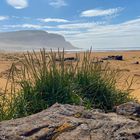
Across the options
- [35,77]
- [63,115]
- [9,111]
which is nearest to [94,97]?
[35,77]

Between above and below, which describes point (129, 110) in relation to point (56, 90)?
below

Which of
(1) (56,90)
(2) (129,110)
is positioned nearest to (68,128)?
(2) (129,110)

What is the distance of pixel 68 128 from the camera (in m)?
4.39

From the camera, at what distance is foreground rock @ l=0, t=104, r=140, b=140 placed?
4.25m

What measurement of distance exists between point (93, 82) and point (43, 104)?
50.8 inches

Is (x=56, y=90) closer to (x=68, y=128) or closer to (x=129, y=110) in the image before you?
(x=129, y=110)

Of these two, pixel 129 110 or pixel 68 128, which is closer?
pixel 68 128

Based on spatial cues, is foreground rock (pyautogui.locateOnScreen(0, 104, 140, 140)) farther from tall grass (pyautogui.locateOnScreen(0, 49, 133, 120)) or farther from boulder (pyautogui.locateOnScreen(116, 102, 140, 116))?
tall grass (pyautogui.locateOnScreen(0, 49, 133, 120))

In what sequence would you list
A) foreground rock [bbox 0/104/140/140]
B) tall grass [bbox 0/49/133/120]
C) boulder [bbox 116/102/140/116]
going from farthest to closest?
tall grass [bbox 0/49/133/120], boulder [bbox 116/102/140/116], foreground rock [bbox 0/104/140/140]

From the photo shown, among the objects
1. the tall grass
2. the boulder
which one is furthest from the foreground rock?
the tall grass

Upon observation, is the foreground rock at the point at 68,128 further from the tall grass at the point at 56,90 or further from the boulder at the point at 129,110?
the tall grass at the point at 56,90

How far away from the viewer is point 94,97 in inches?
270

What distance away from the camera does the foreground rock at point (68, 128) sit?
4246 millimetres

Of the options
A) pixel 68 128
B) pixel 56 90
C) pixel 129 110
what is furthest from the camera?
pixel 56 90
